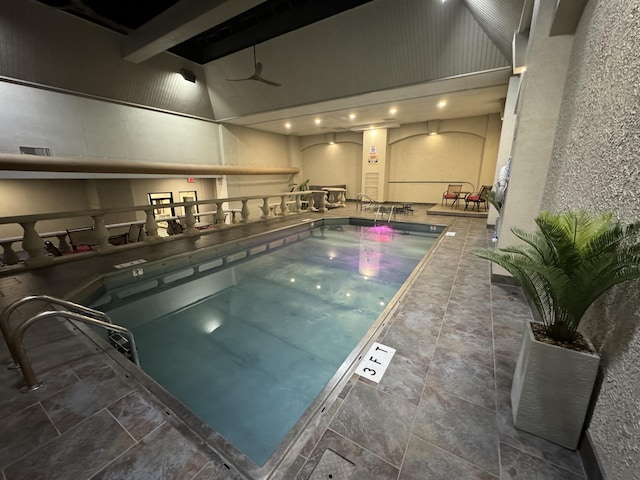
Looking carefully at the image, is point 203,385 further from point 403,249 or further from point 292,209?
point 292,209

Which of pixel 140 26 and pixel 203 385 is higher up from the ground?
pixel 140 26

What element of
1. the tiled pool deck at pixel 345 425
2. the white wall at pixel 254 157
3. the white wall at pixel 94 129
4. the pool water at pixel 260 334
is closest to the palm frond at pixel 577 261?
the tiled pool deck at pixel 345 425

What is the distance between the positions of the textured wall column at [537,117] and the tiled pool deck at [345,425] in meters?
1.42

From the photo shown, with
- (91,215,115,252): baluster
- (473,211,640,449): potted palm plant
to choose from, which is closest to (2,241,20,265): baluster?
(91,215,115,252): baluster

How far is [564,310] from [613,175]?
2.31 feet

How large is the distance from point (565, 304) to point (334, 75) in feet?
23.4

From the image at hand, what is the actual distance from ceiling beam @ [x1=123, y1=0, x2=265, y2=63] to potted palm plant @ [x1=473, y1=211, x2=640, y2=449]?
5.64 metres

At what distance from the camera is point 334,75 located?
6.59 metres

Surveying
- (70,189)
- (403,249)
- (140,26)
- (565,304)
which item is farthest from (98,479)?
(70,189)

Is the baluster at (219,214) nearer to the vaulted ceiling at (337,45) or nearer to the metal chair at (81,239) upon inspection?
the metal chair at (81,239)

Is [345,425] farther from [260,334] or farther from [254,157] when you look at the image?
[254,157]

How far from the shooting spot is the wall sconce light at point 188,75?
25.5 ft

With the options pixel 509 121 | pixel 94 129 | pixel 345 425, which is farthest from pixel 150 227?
pixel 509 121

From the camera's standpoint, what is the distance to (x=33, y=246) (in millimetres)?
3568
